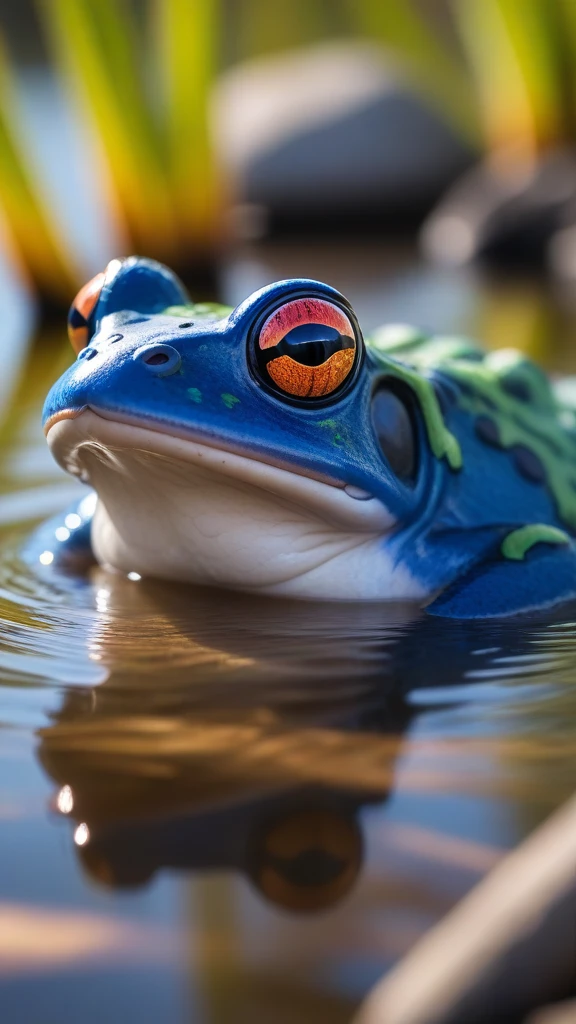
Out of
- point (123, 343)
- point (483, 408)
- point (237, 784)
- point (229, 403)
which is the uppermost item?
point (123, 343)

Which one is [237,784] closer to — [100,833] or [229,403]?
[100,833]

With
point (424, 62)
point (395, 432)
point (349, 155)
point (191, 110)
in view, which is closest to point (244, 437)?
point (395, 432)

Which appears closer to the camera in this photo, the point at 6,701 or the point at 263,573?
the point at 6,701

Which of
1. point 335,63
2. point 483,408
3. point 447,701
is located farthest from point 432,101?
point 447,701

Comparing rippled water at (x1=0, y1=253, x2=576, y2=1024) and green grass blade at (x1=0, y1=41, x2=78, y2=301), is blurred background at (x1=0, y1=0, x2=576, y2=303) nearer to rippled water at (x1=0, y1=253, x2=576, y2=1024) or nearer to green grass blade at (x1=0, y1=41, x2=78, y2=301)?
green grass blade at (x1=0, y1=41, x2=78, y2=301)

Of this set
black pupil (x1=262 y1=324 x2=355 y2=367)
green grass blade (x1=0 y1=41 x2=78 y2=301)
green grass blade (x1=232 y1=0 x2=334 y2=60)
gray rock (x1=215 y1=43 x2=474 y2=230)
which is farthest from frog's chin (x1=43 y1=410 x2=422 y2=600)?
green grass blade (x1=232 y1=0 x2=334 y2=60)

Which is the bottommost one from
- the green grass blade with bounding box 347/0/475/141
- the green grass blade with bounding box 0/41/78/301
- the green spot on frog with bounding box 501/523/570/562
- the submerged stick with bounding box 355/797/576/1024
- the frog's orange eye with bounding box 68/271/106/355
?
the green spot on frog with bounding box 501/523/570/562
